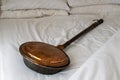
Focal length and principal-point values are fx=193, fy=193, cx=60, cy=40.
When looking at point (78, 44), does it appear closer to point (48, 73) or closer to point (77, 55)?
point (77, 55)

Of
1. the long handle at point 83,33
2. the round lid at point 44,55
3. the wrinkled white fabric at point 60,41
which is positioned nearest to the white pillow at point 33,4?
the wrinkled white fabric at point 60,41

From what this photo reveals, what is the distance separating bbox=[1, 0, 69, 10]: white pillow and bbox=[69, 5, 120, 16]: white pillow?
0.47 feet

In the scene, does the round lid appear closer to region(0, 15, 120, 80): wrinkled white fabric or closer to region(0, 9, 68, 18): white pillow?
region(0, 15, 120, 80): wrinkled white fabric

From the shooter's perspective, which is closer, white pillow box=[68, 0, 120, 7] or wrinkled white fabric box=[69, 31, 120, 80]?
wrinkled white fabric box=[69, 31, 120, 80]

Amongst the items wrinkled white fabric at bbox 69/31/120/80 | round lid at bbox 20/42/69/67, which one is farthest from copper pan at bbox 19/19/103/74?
wrinkled white fabric at bbox 69/31/120/80

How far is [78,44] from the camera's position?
1381 mm

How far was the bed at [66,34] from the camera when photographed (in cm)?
101

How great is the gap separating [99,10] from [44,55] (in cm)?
129

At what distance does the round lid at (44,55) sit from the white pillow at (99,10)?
103 cm

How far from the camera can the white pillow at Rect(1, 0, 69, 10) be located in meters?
1.88

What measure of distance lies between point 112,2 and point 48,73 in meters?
1.50

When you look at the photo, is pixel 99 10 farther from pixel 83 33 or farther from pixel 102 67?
pixel 102 67

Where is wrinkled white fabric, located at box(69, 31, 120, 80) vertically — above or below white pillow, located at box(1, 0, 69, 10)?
above

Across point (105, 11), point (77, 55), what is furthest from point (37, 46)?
point (105, 11)
